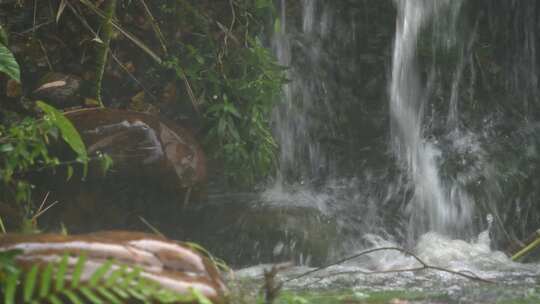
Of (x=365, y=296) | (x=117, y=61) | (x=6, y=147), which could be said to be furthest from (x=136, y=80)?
(x=365, y=296)

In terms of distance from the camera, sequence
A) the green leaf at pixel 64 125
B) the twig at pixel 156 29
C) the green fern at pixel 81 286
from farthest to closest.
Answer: the twig at pixel 156 29 < the green leaf at pixel 64 125 < the green fern at pixel 81 286

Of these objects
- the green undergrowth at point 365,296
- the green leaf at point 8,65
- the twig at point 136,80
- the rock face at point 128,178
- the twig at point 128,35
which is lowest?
the green undergrowth at point 365,296

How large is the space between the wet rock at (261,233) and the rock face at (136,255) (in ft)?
7.14

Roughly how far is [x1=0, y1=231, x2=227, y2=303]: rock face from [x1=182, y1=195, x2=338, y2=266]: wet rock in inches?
85.6

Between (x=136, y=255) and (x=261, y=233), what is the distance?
244 centimetres

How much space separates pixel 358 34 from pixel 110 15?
2284mm

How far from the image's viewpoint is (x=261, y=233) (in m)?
5.03

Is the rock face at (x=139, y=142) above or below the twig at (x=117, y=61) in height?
below

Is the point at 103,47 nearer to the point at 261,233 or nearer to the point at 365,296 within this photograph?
the point at 261,233

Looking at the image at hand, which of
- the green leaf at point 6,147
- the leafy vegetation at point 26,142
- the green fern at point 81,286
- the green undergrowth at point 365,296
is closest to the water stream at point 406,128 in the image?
the green undergrowth at point 365,296

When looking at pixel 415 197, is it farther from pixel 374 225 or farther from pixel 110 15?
pixel 110 15

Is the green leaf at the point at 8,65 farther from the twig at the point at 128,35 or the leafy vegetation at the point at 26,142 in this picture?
the twig at the point at 128,35

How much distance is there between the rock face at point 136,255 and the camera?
2516 mm

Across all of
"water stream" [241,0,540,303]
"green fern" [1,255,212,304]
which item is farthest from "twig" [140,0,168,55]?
"green fern" [1,255,212,304]
